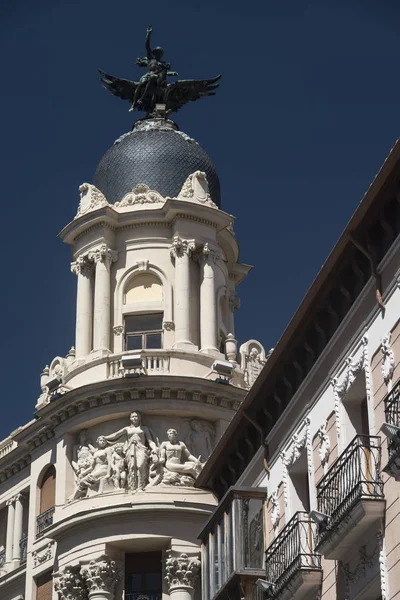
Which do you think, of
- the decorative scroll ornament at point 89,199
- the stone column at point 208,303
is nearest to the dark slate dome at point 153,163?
the decorative scroll ornament at point 89,199

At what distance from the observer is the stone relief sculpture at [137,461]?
55250mm

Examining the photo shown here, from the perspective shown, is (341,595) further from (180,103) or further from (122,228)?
(180,103)

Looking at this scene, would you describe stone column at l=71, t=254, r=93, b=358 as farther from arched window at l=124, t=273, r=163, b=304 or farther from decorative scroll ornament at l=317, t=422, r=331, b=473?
decorative scroll ornament at l=317, t=422, r=331, b=473

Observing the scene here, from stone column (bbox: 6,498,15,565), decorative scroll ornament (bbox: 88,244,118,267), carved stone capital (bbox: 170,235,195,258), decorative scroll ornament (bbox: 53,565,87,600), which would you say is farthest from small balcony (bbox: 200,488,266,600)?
stone column (bbox: 6,498,15,565)

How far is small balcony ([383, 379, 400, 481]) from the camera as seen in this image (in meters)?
30.7

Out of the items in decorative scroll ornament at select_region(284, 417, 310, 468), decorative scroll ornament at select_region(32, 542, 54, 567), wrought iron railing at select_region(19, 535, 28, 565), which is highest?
wrought iron railing at select_region(19, 535, 28, 565)

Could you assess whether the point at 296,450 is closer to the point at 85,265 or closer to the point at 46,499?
the point at 46,499

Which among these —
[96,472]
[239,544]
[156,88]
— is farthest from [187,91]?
[239,544]

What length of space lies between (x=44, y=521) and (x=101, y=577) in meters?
5.44

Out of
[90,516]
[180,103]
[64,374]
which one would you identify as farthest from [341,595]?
[180,103]

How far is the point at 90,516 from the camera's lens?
179ft

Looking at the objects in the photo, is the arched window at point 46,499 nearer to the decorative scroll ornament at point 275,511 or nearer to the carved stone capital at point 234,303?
the carved stone capital at point 234,303

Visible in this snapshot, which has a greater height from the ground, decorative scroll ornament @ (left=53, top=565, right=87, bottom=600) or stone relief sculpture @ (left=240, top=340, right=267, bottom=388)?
stone relief sculpture @ (left=240, top=340, right=267, bottom=388)

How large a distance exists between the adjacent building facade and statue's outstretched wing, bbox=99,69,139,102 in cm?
200
